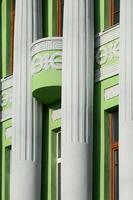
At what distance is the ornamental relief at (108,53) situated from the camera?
38688 millimetres

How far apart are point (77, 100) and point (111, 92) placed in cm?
95

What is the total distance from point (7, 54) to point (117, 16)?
5.55 metres

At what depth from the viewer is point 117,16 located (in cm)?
3950

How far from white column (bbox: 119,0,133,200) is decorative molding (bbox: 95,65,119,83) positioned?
105 cm

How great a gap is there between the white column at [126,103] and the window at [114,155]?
60.6 inches

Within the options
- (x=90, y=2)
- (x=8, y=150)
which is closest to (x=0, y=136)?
(x=8, y=150)

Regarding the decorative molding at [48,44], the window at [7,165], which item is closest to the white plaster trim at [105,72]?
the decorative molding at [48,44]

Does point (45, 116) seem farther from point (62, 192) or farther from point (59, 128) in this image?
point (62, 192)

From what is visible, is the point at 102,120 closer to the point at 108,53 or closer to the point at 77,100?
the point at 77,100

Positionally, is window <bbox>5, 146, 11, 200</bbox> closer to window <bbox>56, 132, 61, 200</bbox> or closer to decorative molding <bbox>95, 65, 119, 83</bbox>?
window <bbox>56, 132, 61, 200</bbox>

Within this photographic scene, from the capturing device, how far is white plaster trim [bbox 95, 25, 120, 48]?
38844mm

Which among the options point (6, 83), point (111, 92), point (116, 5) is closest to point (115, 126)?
point (111, 92)

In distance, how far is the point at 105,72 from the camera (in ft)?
128

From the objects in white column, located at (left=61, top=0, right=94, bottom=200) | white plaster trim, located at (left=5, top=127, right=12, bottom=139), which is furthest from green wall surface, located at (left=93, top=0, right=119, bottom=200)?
white plaster trim, located at (left=5, top=127, right=12, bottom=139)
